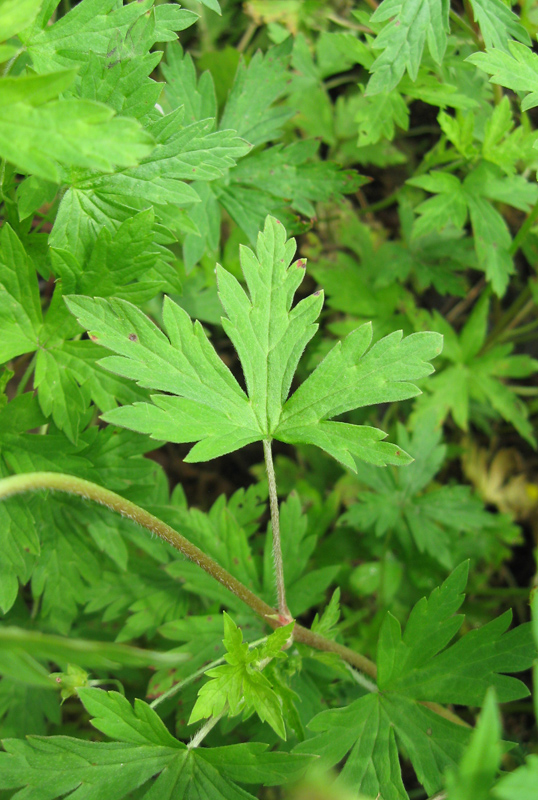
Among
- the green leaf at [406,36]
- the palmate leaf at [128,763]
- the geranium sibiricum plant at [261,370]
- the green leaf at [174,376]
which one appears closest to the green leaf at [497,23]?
the green leaf at [406,36]

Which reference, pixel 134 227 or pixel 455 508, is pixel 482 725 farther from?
pixel 455 508

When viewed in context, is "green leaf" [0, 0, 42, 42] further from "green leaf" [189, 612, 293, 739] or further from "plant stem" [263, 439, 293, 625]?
"green leaf" [189, 612, 293, 739]

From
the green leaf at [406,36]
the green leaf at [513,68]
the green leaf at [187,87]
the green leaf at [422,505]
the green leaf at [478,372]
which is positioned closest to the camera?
the green leaf at [513,68]

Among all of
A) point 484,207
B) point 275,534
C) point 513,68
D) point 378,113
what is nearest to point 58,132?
point 275,534

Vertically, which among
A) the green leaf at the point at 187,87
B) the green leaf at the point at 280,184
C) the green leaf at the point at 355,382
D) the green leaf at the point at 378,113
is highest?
the green leaf at the point at 187,87

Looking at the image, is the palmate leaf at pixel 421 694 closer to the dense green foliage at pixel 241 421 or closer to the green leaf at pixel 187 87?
the dense green foliage at pixel 241 421

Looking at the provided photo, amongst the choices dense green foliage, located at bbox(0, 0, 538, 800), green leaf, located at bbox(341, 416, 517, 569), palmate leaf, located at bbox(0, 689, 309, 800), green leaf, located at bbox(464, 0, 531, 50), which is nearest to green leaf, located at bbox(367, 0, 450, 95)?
dense green foliage, located at bbox(0, 0, 538, 800)

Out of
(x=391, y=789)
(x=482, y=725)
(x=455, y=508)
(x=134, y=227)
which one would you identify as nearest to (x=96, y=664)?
(x=482, y=725)

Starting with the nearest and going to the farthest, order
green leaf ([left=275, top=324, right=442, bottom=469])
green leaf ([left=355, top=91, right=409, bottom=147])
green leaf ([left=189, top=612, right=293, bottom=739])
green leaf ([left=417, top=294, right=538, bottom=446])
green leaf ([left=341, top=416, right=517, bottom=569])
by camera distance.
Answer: green leaf ([left=189, top=612, right=293, bottom=739])
green leaf ([left=275, top=324, right=442, bottom=469])
green leaf ([left=355, top=91, right=409, bottom=147])
green leaf ([left=341, top=416, right=517, bottom=569])
green leaf ([left=417, top=294, right=538, bottom=446])
